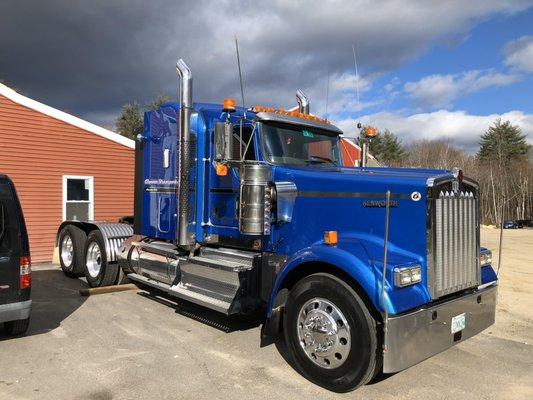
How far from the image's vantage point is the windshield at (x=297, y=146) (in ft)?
19.2

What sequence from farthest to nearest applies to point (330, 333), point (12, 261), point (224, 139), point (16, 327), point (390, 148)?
point (390, 148)
point (16, 327)
point (224, 139)
point (12, 261)
point (330, 333)

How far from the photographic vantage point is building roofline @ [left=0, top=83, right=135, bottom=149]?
11.4 m

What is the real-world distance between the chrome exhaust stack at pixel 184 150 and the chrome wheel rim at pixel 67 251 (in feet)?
14.3

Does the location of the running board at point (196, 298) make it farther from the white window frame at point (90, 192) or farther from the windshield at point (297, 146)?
the white window frame at point (90, 192)

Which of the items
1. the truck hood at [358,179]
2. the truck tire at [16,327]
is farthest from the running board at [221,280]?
the truck tire at [16,327]

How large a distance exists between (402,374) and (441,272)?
3.71ft

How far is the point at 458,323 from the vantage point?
441cm

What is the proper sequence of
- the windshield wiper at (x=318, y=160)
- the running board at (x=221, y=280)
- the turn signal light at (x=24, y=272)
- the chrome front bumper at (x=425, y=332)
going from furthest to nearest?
the windshield wiper at (x=318, y=160) < the running board at (x=221, y=280) < the turn signal light at (x=24, y=272) < the chrome front bumper at (x=425, y=332)

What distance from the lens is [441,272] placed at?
14.5 feet

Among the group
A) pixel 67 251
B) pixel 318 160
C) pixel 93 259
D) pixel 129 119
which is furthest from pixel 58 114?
pixel 129 119

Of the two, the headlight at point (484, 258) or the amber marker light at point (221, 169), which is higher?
the amber marker light at point (221, 169)

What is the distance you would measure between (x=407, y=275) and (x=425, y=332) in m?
0.49

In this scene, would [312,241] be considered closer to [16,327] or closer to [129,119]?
[16,327]

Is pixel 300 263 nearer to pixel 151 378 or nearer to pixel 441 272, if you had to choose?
pixel 441 272
